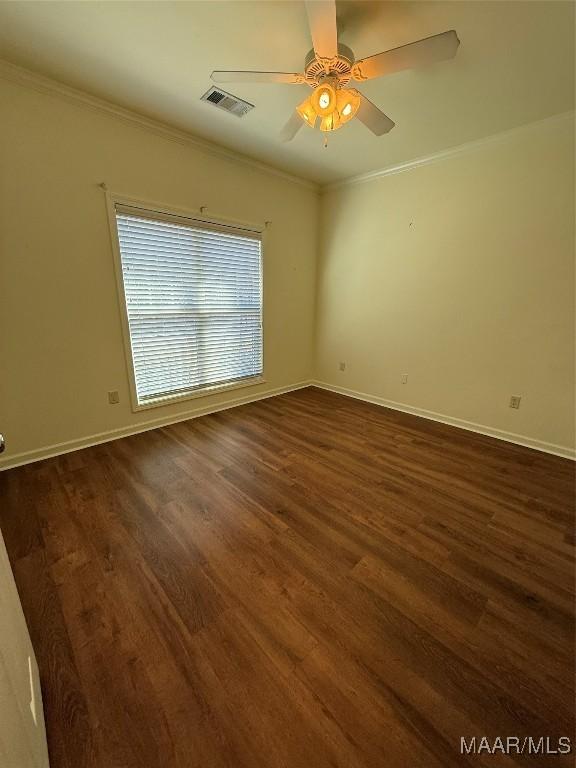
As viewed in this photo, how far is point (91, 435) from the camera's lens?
2.64 meters

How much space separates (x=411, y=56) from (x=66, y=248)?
2499 mm

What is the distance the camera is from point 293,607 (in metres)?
1.30

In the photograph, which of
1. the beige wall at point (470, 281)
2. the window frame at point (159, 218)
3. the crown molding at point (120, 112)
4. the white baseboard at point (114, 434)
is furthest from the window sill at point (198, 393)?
the crown molding at point (120, 112)

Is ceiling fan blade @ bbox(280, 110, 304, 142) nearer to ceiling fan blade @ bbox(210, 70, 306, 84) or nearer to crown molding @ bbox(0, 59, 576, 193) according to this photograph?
ceiling fan blade @ bbox(210, 70, 306, 84)

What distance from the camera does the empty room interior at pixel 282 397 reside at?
1010mm

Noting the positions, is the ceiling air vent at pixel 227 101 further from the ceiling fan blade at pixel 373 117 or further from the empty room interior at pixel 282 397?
the ceiling fan blade at pixel 373 117

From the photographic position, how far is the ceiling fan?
1314 millimetres

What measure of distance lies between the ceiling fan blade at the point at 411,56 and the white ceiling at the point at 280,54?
270 mm

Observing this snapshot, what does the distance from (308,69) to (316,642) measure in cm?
270

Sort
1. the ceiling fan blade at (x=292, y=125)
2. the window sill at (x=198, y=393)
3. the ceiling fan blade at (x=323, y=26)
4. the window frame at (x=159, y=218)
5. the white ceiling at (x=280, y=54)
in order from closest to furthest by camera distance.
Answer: the ceiling fan blade at (x=323, y=26), the white ceiling at (x=280, y=54), the ceiling fan blade at (x=292, y=125), the window frame at (x=159, y=218), the window sill at (x=198, y=393)

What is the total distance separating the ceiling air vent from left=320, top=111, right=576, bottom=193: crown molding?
171 cm

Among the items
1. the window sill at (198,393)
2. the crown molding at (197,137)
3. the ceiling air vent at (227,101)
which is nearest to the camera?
the crown molding at (197,137)

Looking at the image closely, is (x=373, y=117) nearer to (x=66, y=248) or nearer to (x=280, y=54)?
(x=280, y=54)

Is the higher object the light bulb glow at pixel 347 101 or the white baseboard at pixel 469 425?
the light bulb glow at pixel 347 101
